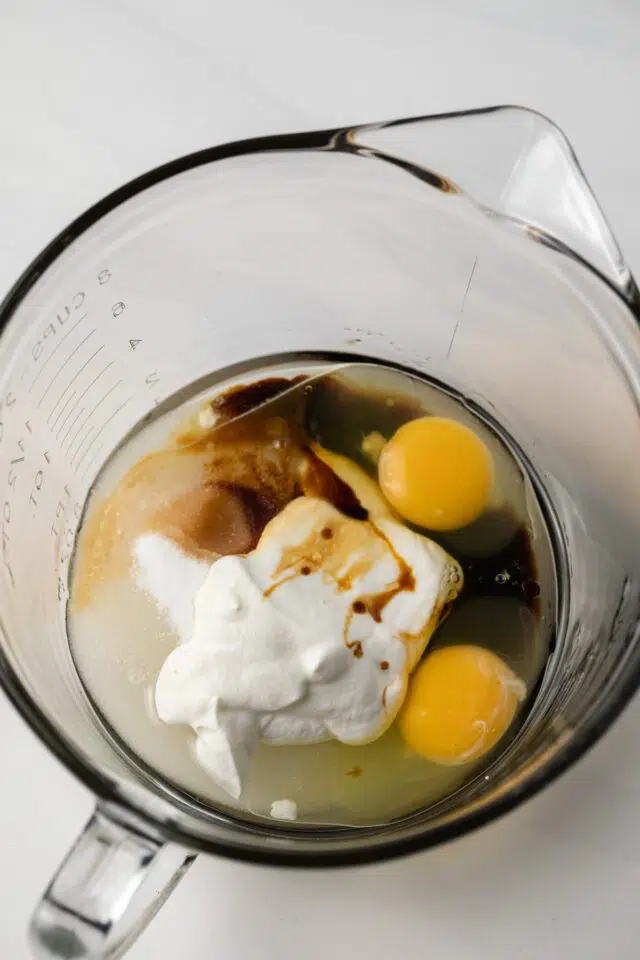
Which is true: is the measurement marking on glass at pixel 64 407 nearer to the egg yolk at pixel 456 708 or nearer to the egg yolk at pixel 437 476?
the egg yolk at pixel 437 476

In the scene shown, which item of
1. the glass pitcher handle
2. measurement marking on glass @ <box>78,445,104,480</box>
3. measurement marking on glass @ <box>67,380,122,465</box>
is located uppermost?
measurement marking on glass @ <box>67,380,122,465</box>

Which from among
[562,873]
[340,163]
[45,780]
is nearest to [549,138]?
[340,163]

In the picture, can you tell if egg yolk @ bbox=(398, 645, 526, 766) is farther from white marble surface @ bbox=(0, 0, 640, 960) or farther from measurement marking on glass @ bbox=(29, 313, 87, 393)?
measurement marking on glass @ bbox=(29, 313, 87, 393)

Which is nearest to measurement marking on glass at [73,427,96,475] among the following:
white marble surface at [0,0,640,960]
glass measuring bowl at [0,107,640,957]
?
glass measuring bowl at [0,107,640,957]

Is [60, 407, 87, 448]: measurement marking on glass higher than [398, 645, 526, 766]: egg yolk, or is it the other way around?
[60, 407, 87, 448]: measurement marking on glass

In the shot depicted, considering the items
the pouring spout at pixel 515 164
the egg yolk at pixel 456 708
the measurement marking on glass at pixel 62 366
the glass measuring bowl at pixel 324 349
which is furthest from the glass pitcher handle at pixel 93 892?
the pouring spout at pixel 515 164

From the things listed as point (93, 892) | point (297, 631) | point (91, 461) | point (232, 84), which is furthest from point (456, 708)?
point (232, 84)

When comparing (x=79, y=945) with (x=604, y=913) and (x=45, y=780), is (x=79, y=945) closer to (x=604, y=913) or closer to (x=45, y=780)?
(x=45, y=780)
